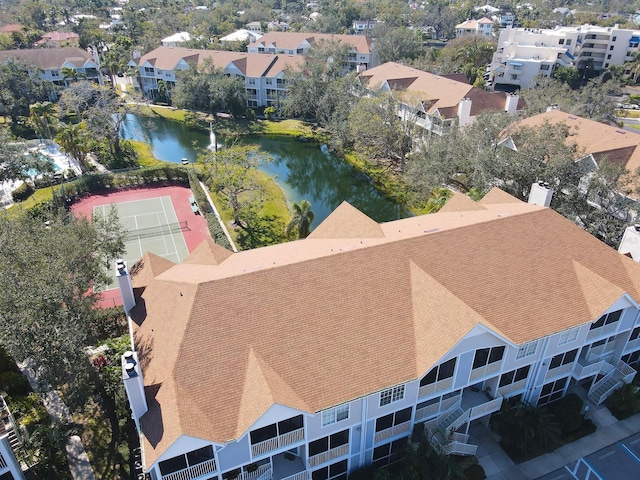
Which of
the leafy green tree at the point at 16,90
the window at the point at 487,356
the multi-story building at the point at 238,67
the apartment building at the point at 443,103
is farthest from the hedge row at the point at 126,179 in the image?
the window at the point at 487,356

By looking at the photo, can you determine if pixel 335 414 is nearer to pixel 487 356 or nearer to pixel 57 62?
pixel 487 356

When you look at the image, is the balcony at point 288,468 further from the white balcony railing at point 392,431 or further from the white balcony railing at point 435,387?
the white balcony railing at point 435,387

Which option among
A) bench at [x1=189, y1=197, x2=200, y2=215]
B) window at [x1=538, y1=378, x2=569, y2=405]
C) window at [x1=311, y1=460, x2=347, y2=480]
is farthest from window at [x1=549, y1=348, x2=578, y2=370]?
bench at [x1=189, y1=197, x2=200, y2=215]

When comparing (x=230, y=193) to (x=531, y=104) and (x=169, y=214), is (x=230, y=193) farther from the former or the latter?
(x=531, y=104)

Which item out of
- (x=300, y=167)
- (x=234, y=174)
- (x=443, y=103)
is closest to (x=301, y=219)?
(x=234, y=174)

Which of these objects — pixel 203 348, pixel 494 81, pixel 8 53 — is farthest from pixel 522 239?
pixel 8 53

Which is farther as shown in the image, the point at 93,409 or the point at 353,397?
the point at 93,409
